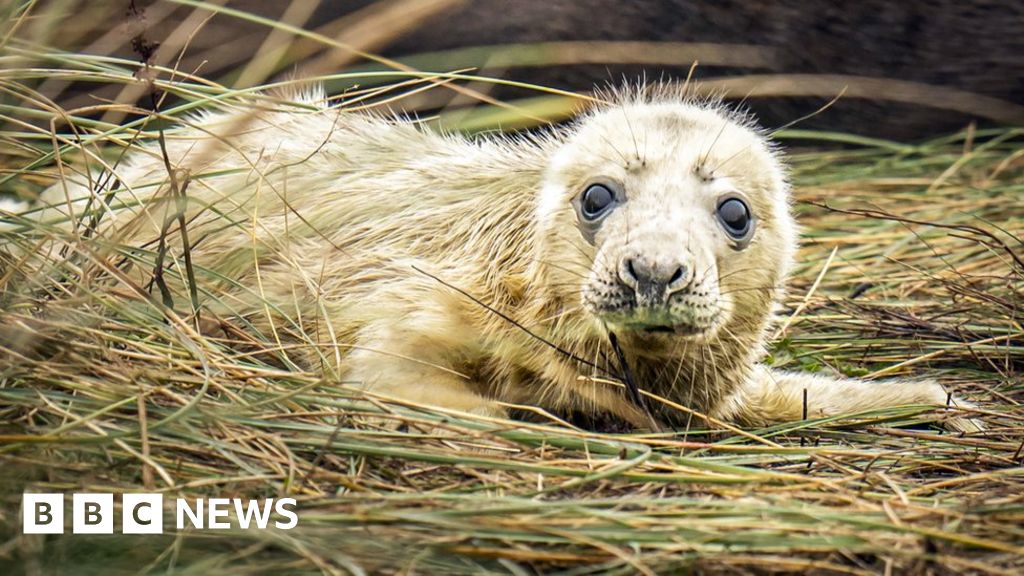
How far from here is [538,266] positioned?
3.22m

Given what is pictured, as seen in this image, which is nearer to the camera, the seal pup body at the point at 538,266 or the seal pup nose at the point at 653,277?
the seal pup nose at the point at 653,277

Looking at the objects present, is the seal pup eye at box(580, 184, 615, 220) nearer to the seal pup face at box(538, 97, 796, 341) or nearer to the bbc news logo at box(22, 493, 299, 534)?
the seal pup face at box(538, 97, 796, 341)

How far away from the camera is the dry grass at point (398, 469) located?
2.07 metres

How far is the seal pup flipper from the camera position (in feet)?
11.1

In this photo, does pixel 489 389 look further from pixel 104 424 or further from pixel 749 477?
pixel 104 424

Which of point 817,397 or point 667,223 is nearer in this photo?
point 667,223

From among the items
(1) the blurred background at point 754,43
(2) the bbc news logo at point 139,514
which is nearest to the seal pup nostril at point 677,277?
(2) the bbc news logo at point 139,514

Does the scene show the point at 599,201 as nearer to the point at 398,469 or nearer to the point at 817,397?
the point at 817,397

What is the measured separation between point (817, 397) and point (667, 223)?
86 cm

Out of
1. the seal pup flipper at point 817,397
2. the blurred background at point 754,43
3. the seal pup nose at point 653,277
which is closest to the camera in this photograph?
the seal pup nose at point 653,277

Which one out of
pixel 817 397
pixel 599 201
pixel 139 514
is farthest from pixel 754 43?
pixel 139 514

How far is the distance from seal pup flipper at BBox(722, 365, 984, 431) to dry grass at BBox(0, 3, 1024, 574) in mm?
142

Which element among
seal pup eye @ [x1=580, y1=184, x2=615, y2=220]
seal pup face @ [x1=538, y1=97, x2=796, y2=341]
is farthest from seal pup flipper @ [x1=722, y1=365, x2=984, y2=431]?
seal pup eye @ [x1=580, y1=184, x2=615, y2=220]

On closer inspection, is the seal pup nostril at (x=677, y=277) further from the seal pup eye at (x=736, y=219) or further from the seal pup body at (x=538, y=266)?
the seal pup eye at (x=736, y=219)
